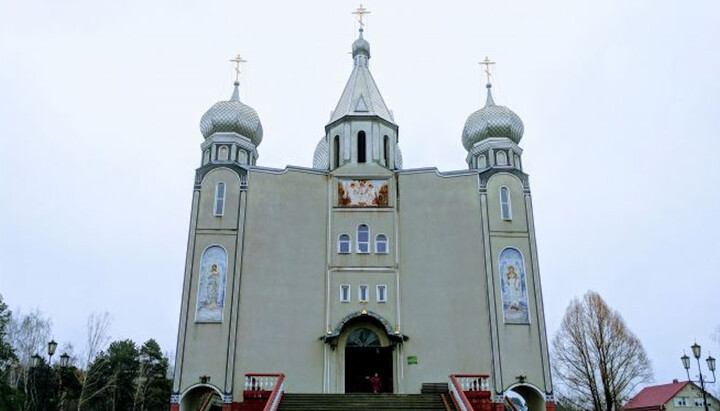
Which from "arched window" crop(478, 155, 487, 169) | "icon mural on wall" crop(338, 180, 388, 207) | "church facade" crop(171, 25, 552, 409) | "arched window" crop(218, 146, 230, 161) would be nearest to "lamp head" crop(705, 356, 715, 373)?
"church facade" crop(171, 25, 552, 409)

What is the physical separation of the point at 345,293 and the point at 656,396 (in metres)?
36.5

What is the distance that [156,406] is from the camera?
4741cm

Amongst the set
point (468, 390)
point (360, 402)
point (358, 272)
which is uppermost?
point (358, 272)

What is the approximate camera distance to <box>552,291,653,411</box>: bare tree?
111 feet

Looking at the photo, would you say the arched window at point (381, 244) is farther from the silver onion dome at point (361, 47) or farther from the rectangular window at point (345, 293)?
the silver onion dome at point (361, 47)

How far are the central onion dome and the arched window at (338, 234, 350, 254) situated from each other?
6.80 metres

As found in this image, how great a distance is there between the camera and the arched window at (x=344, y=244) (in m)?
26.4

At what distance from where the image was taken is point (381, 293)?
25688 mm

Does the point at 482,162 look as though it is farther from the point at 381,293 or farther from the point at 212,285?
the point at 212,285

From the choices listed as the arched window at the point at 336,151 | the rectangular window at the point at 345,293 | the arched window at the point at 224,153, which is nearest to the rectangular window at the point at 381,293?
the rectangular window at the point at 345,293

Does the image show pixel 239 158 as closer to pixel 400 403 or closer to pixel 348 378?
pixel 348 378

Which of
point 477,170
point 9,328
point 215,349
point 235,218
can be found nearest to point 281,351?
point 215,349

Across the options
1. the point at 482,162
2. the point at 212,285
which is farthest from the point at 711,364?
the point at 212,285

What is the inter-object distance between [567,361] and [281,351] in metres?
18.8
